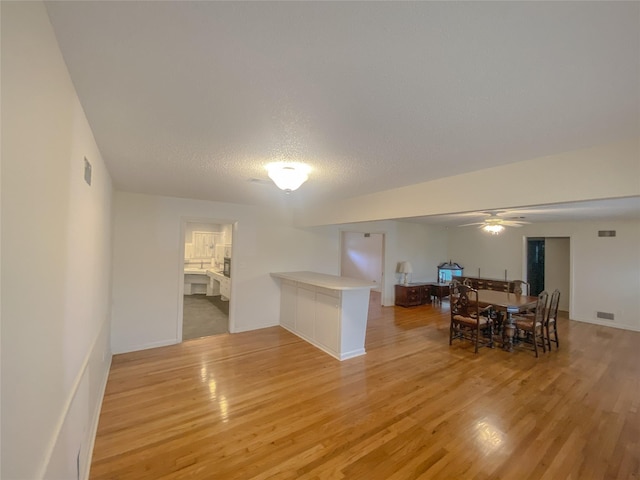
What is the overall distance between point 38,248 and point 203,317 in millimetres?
5388

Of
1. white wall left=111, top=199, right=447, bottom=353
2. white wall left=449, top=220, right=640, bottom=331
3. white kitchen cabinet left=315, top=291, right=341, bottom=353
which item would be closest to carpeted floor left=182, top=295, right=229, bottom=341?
white wall left=111, top=199, right=447, bottom=353

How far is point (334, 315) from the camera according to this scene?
400 centimetres

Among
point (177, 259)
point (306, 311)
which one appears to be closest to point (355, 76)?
point (306, 311)

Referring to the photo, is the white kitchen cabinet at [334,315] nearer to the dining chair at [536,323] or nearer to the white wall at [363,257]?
the dining chair at [536,323]

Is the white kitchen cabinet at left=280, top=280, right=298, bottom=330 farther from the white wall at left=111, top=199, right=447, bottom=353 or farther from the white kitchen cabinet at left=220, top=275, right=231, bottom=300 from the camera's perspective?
the white kitchen cabinet at left=220, top=275, right=231, bottom=300

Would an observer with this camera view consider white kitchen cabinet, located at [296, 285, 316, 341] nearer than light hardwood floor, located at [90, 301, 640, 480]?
No

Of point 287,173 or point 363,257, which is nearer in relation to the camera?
point 287,173

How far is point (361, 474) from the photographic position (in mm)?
1925

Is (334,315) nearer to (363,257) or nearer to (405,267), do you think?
(405,267)

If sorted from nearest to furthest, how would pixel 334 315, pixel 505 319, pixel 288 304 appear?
pixel 334 315, pixel 505 319, pixel 288 304

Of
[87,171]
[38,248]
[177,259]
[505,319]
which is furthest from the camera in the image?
[505,319]

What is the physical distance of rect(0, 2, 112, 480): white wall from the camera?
726 mm

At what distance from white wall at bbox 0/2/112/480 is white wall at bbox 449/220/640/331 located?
8520mm

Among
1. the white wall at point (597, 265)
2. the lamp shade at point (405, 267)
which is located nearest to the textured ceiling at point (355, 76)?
the lamp shade at point (405, 267)
